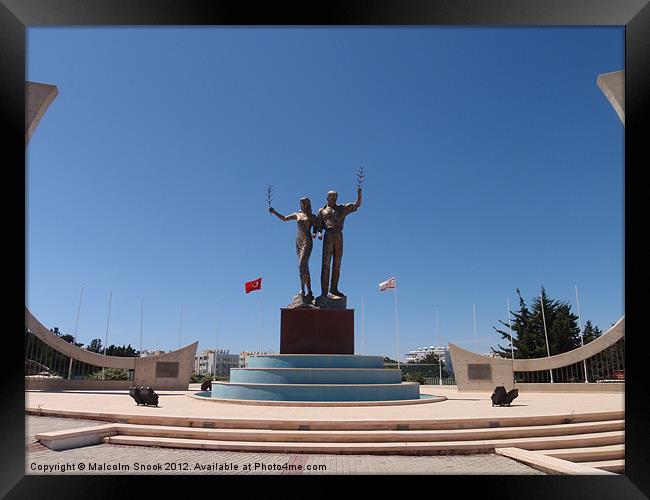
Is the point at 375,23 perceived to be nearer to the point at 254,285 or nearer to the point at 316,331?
the point at 316,331

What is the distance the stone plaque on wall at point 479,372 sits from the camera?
1844 cm

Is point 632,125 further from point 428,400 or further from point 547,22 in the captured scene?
point 428,400

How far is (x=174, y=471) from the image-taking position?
19.5 ft

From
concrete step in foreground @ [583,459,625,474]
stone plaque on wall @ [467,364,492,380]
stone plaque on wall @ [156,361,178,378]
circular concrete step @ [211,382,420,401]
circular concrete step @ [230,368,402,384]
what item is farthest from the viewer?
stone plaque on wall @ [156,361,178,378]

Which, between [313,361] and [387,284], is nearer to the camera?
[313,361]

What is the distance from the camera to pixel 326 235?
49.1ft

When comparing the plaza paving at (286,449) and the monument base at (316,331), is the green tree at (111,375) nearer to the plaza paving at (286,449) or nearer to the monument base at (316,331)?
the monument base at (316,331)

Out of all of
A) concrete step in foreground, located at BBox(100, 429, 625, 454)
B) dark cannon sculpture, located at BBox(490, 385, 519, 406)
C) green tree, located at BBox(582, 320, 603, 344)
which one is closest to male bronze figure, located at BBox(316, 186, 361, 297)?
dark cannon sculpture, located at BBox(490, 385, 519, 406)

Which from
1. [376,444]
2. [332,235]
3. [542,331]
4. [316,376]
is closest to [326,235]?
[332,235]

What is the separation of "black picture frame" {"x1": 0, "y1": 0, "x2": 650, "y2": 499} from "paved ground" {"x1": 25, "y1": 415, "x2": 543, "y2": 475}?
4.36 feet

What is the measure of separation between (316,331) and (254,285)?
6.98 metres

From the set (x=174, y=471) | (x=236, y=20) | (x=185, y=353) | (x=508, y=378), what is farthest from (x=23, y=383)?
(x=508, y=378)

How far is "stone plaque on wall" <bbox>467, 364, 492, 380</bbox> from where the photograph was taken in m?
18.4

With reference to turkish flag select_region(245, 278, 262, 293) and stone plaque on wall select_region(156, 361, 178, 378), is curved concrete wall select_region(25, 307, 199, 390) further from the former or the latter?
turkish flag select_region(245, 278, 262, 293)
